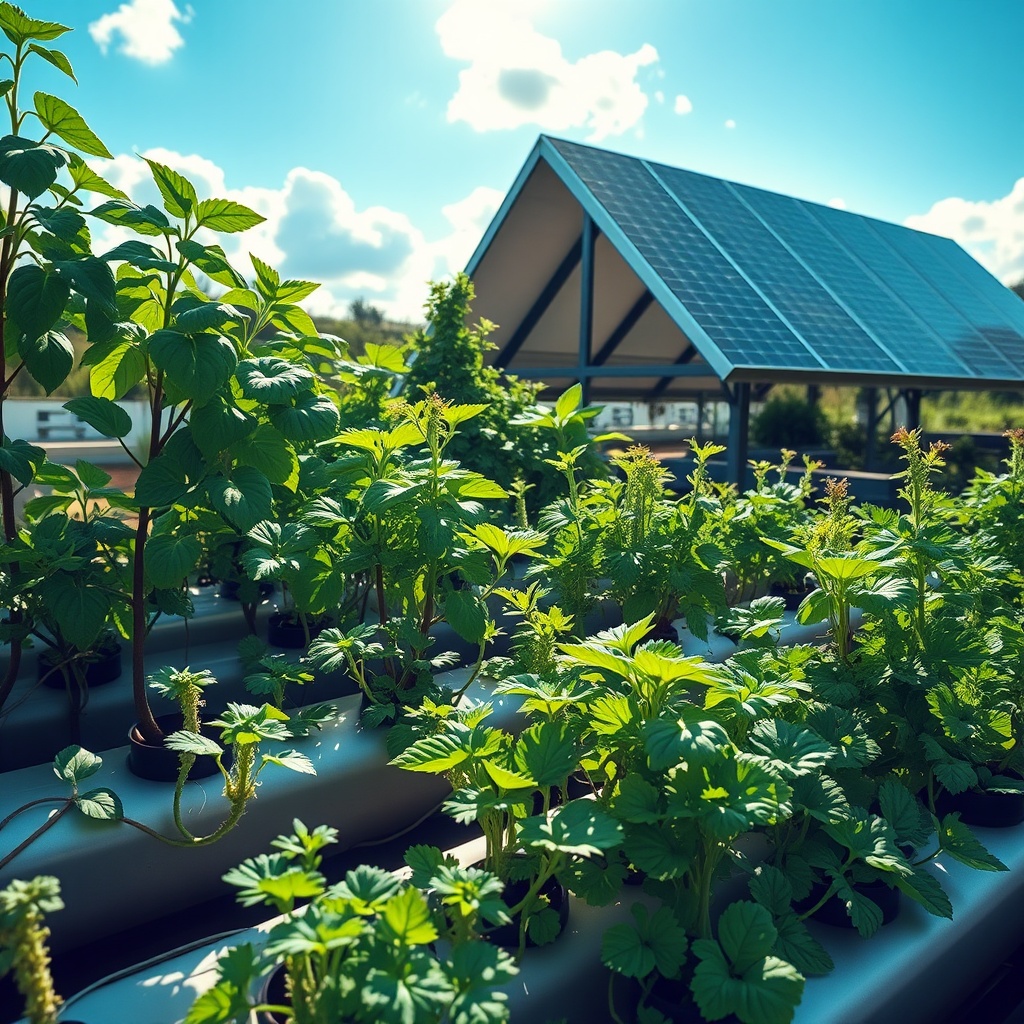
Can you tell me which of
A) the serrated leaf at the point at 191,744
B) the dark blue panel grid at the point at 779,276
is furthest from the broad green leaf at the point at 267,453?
the dark blue panel grid at the point at 779,276

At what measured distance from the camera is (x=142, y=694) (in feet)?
5.86

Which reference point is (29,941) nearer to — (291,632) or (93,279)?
(93,279)

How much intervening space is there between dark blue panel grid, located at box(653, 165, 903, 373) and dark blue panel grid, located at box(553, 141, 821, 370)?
0.82 ft

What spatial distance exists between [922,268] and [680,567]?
9926 mm

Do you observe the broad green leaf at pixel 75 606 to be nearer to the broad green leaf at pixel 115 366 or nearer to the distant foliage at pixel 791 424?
the broad green leaf at pixel 115 366

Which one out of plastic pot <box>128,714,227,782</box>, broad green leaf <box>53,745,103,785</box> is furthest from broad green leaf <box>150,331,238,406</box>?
plastic pot <box>128,714,227,782</box>

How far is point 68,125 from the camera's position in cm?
164

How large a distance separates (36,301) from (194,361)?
38cm

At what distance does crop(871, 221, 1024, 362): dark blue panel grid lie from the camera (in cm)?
895

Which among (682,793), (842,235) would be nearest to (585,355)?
(842,235)

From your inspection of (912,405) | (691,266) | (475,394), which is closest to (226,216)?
(475,394)

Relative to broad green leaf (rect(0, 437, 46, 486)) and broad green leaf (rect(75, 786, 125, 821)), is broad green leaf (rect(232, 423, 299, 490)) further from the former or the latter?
broad green leaf (rect(75, 786, 125, 821))

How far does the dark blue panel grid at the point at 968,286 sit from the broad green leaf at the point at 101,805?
899cm

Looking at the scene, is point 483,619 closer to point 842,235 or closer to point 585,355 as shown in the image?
point 585,355
